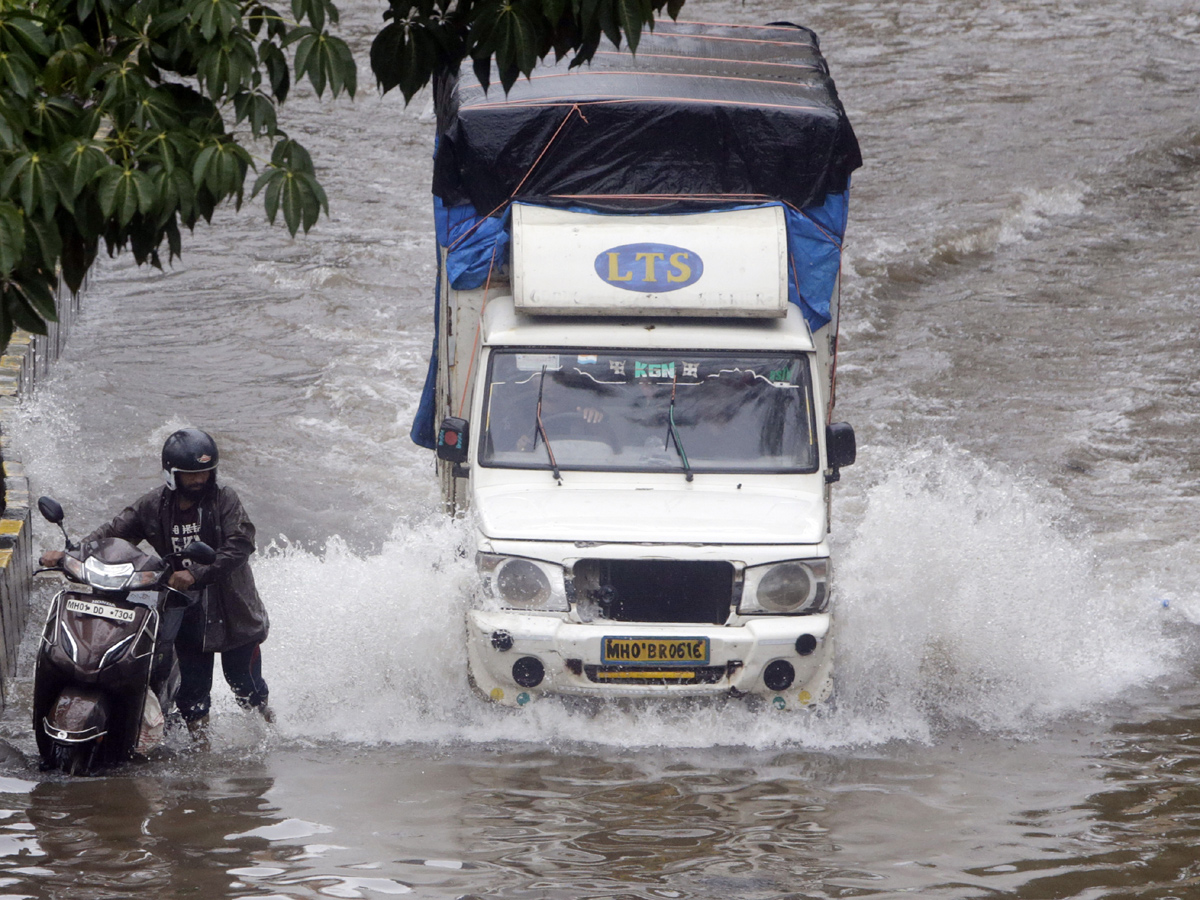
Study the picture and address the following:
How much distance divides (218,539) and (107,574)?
62 centimetres

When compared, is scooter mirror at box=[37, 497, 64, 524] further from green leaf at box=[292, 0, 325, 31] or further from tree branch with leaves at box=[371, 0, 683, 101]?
green leaf at box=[292, 0, 325, 31]

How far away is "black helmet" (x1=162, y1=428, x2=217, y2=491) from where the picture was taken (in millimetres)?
6625

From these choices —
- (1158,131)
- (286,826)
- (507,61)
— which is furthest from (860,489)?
(1158,131)

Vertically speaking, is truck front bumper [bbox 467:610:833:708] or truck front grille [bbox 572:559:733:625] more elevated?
truck front grille [bbox 572:559:733:625]

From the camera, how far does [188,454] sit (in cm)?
662

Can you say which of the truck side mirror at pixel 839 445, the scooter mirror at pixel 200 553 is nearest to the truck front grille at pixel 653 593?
the truck side mirror at pixel 839 445

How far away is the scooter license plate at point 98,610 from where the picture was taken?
6.35 metres

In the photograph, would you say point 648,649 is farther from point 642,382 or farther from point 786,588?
point 642,382

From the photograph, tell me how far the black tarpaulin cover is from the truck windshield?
3.09ft

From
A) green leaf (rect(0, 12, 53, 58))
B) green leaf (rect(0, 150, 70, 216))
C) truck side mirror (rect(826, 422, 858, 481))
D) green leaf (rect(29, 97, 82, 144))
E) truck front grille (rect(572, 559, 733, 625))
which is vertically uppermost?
green leaf (rect(0, 12, 53, 58))

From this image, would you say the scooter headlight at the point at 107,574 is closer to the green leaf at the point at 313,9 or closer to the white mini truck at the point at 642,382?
the white mini truck at the point at 642,382

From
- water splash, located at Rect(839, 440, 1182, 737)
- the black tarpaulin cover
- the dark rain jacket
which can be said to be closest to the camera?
the dark rain jacket

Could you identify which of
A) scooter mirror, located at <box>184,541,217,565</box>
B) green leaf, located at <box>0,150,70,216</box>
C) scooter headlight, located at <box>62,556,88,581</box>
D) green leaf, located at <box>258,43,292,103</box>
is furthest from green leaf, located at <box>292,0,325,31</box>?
scooter headlight, located at <box>62,556,88,581</box>

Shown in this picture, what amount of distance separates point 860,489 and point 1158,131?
14.2 meters
